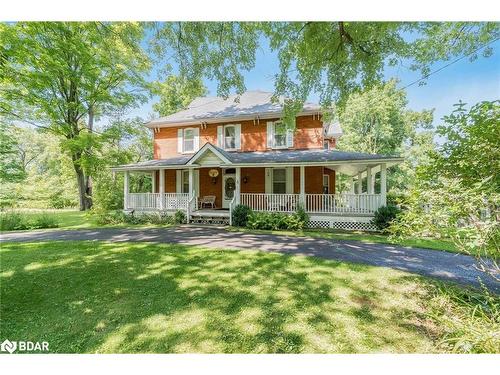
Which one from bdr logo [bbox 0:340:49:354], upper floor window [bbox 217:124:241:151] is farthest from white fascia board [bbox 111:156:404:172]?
bdr logo [bbox 0:340:49:354]

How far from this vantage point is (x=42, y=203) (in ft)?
41.7

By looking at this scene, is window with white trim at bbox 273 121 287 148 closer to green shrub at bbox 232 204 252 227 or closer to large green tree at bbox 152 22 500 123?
green shrub at bbox 232 204 252 227

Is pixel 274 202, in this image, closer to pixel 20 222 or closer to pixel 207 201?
pixel 207 201

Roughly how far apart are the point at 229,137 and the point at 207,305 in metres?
9.85

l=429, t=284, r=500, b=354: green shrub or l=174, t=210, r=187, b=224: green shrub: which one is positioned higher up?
l=174, t=210, r=187, b=224: green shrub

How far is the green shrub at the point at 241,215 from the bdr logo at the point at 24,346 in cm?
705

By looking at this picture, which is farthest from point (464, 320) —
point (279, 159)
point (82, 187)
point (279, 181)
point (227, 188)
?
point (82, 187)

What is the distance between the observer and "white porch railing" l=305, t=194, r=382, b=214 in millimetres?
8828

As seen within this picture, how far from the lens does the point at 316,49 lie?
547cm

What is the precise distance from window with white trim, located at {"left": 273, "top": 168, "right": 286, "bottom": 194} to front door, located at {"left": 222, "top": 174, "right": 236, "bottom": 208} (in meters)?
2.06

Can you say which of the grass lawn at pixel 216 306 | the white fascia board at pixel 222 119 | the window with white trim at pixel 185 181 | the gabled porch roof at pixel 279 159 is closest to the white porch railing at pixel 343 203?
the gabled porch roof at pixel 279 159

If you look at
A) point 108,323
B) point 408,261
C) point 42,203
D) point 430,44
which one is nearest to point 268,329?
point 108,323

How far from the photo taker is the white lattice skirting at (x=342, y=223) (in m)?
8.73
